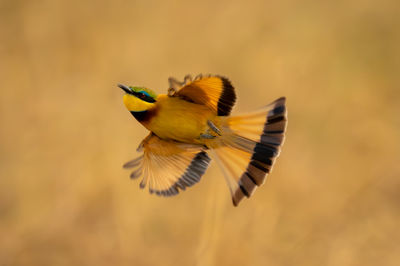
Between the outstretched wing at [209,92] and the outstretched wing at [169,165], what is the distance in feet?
0.40

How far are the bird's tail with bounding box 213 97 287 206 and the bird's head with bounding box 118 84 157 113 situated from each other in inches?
7.5

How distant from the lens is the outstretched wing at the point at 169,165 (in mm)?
1292

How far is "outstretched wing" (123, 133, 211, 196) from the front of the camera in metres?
1.29

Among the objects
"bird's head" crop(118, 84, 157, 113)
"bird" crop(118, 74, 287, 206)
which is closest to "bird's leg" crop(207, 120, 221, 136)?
"bird" crop(118, 74, 287, 206)

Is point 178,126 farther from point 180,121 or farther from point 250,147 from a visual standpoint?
point 250,147

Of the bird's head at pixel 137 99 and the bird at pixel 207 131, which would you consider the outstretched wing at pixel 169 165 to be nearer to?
the bird at pixel 207 131

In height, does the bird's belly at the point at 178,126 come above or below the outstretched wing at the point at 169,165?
above

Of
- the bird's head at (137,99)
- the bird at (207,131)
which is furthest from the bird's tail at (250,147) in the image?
the bird's head at (137,99)

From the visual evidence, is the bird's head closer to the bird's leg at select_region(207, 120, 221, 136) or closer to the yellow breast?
the yellow breast

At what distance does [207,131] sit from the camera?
4.06 ft

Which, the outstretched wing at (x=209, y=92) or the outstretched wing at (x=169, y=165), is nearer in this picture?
the outstretched wing at (x=209, y=92)
